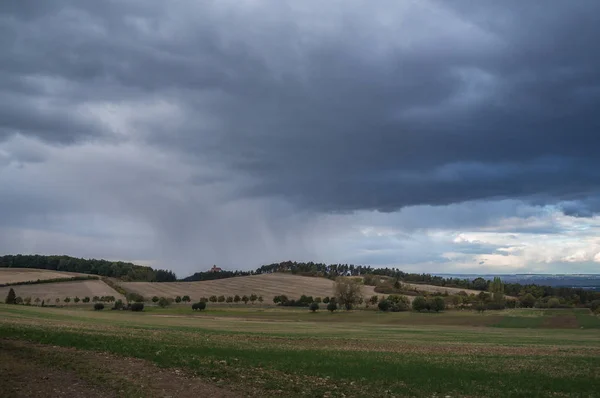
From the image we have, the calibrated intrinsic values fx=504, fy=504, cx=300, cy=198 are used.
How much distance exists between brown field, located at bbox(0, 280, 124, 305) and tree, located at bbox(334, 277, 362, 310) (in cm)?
6528

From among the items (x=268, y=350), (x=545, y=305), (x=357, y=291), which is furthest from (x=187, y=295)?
(x=268, y=350)

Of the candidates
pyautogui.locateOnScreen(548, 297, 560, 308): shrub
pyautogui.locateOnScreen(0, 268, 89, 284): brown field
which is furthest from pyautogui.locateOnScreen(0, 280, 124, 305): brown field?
pyautogui.locateOnScreen(548, 297, 560, 308): shrub

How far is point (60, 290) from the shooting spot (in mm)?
153250

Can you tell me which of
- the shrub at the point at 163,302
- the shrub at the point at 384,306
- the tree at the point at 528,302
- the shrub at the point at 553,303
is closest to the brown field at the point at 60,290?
the shrub at the point at 163,302

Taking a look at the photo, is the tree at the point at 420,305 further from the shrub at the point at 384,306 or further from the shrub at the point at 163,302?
the shrub at the point at 163,302

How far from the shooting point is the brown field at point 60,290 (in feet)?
458

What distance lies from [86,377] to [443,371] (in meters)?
16.0

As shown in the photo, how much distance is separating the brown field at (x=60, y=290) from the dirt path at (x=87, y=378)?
12574cm

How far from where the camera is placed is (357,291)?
141 meters

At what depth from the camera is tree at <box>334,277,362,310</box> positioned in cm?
14038

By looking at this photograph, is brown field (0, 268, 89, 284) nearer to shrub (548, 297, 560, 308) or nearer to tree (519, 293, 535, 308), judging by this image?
tree (519, 293, 535, 308)

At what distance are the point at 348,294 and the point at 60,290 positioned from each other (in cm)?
8729

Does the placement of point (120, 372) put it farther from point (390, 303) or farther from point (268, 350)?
point (390, 303)

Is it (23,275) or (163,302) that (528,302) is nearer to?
(163,302)
